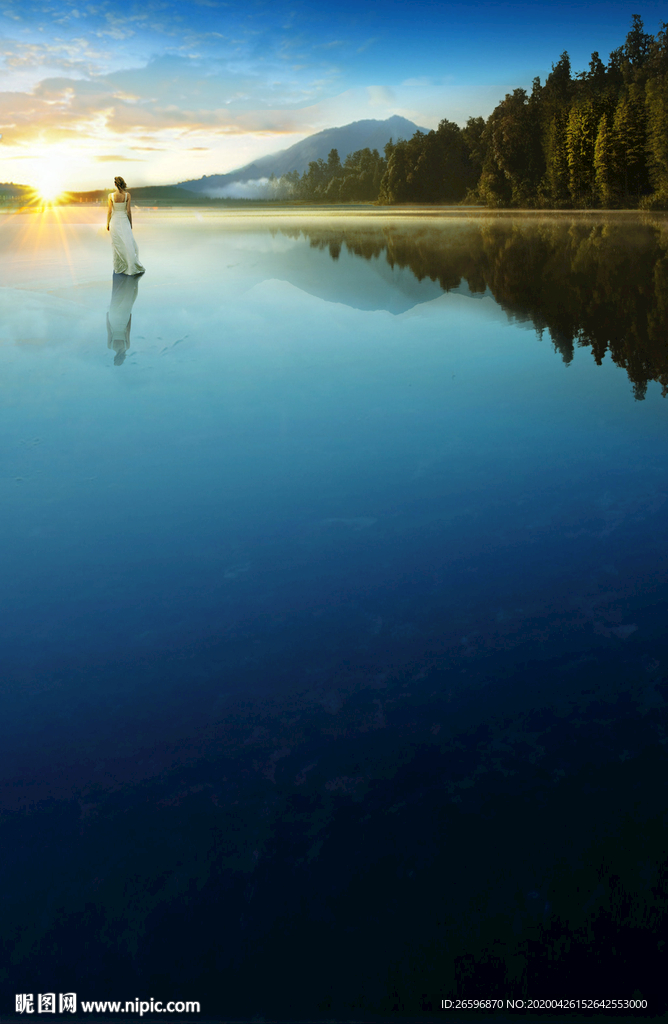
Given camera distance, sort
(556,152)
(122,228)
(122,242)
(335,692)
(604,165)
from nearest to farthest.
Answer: (335,692) < (122,228) < (122,242) < (604,165) < (556,152)

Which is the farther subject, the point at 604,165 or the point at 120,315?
the point at 604,165

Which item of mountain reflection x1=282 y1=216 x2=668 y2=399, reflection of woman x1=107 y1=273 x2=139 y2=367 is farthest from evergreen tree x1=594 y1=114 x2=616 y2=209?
reflection of woman x1=107 y1=273 x2=139 y2=367

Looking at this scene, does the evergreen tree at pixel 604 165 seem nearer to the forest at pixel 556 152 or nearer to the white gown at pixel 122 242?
the forest at pixel 556 152

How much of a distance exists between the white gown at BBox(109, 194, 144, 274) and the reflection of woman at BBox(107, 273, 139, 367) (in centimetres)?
45

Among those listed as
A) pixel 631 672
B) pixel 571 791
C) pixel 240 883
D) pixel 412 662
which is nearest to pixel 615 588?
pixel 631 672

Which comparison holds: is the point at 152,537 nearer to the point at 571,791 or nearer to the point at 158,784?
the point at 158,784

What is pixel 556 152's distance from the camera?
282 ft

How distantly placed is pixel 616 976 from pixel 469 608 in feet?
10.8

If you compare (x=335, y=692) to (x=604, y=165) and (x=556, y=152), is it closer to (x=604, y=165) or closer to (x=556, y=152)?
(x=604, y=165)

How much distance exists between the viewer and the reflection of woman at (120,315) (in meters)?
15.6

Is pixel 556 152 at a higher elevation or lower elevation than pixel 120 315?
higher

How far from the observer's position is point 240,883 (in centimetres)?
400

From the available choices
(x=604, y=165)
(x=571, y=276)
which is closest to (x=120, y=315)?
(x=571, y=276)

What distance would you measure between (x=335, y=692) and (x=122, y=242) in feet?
74.8
